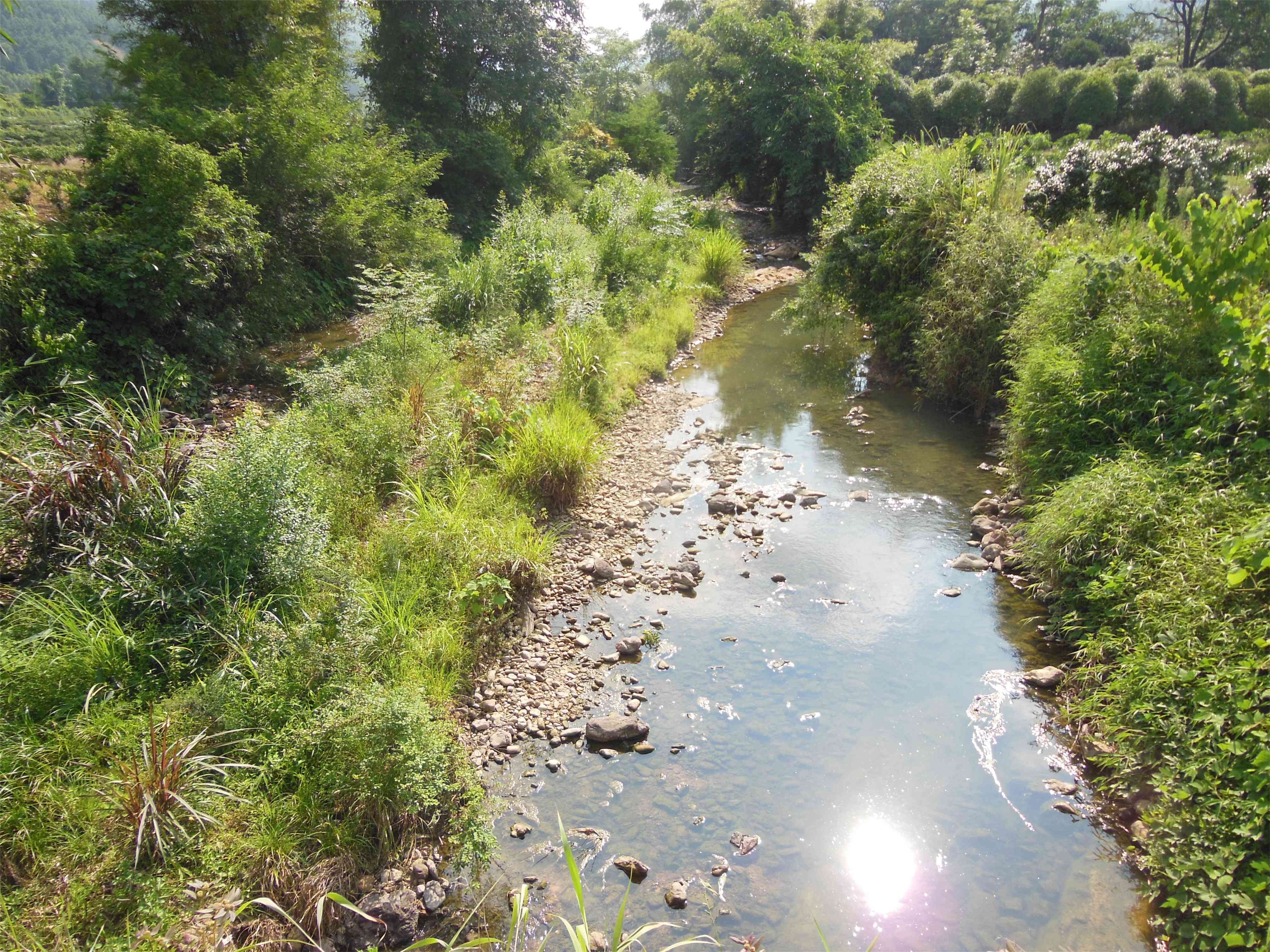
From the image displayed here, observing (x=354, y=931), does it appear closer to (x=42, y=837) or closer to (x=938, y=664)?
(x=42, y=837)

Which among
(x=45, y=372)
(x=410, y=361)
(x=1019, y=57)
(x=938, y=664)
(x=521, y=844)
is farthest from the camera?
(x=1019, y=57)

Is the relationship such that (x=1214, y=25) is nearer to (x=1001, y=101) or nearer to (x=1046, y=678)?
(x=1001, y=101)

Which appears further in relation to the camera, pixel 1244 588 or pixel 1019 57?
pixel 1019 57

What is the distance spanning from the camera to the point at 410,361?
301 inches

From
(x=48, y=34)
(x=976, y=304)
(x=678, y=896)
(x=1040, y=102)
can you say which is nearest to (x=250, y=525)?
(x=678, y=896)

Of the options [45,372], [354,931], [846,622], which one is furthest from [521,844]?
[45,372]

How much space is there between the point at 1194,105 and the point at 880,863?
31714mm

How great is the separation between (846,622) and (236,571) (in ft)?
15.2

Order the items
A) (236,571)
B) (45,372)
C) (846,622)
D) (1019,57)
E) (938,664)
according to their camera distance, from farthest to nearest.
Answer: (1019,57) < (45,372) < (846,622) < (938,664) < (236,571)

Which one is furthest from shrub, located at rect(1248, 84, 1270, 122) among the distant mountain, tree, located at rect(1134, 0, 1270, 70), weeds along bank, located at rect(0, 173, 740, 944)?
the distant mountain

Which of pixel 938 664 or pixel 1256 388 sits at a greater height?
pixel 1256 388

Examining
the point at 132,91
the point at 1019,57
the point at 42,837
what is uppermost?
the point at 1019,57

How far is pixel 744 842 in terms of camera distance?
3881mm

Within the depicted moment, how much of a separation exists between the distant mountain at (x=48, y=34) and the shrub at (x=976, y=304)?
38590 millimetres
